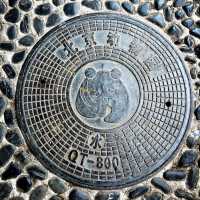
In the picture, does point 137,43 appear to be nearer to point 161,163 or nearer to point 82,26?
point 82,26

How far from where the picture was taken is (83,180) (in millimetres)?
3322

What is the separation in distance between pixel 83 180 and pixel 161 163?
530mm

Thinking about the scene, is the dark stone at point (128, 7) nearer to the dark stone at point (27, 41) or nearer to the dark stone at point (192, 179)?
the dark stone at point (27, 41)

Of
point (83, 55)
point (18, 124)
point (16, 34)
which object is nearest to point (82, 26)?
point (83, 55)

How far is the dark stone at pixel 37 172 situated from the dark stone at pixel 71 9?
42.8 inches

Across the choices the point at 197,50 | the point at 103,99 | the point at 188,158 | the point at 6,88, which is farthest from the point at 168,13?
the point at 6,88

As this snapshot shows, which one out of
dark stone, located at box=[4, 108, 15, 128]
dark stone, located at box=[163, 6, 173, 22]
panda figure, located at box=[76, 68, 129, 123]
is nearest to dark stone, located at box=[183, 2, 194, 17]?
dark stone, located at box=[163, 6, 173, 22]

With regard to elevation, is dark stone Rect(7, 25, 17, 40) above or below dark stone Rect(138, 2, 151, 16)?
below

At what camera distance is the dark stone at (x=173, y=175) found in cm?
337

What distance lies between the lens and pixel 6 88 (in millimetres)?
3457

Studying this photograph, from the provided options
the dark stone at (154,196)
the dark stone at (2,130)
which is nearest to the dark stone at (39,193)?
the dark stone at (2,130)

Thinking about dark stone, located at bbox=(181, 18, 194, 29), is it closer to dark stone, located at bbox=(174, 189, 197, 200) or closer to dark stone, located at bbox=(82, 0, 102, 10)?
dark stone, located at bbox=(82, 0, 102, 10)

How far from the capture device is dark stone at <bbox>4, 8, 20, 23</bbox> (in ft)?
11.6

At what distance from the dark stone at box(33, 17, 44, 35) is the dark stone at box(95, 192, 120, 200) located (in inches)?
46.7
